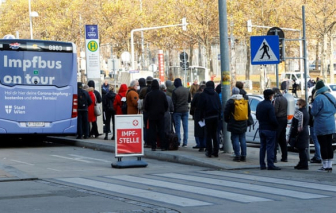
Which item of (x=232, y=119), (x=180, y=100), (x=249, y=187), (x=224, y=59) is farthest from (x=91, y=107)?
(x=249, y=187)

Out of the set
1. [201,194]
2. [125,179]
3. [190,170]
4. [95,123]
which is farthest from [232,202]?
[95,123]

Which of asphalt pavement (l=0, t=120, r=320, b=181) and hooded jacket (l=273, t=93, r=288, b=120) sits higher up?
hooded jacket (l=273, t=93, r=288, b=120)

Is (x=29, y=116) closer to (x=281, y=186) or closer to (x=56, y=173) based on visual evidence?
(x=56, y=173)

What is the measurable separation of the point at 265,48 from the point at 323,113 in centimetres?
265

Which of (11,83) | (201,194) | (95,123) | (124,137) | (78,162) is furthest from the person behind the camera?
(95,123)

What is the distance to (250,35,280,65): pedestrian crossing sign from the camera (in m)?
16.9

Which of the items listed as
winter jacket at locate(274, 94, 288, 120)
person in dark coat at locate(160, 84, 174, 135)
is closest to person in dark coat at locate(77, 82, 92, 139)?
person in dark coat at locate(160, 84, 174, 135)

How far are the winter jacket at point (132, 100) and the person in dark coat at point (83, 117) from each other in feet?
8.76

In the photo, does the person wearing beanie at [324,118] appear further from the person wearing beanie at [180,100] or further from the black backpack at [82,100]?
the black backpack at [82,100]

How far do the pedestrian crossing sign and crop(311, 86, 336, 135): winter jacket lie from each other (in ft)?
6.99

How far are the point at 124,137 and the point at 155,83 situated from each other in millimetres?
2358

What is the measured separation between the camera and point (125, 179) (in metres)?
14.0

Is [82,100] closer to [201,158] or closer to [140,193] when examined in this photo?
[201,158]

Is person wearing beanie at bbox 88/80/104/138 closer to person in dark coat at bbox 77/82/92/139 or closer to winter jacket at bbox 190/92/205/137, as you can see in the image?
person in dark coat at bbox 77/82/92/139
